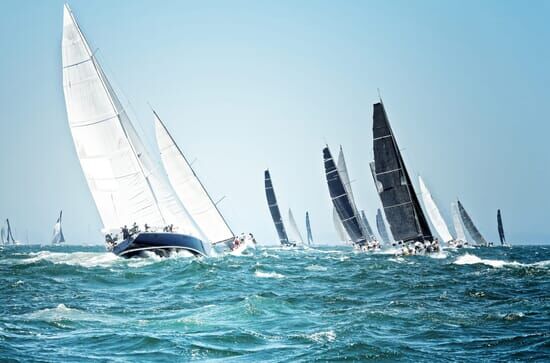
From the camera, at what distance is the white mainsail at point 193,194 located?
2272 inches

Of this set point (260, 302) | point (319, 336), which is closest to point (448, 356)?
point (319, 336)

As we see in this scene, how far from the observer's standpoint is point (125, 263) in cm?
4134

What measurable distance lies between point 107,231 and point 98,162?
468 cm

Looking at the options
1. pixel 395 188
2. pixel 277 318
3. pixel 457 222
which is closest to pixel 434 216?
pixel 457 222

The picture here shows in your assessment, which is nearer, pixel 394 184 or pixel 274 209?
pixel 394 184

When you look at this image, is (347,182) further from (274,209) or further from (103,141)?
(103,141)

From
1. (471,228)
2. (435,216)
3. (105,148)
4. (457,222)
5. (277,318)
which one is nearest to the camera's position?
(277,318)

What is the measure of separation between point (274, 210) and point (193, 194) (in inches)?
1991

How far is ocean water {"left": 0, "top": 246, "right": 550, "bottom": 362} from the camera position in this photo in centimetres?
1464

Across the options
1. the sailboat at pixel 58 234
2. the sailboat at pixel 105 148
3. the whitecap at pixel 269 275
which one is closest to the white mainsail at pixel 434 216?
the sailboat at pixel 105 148

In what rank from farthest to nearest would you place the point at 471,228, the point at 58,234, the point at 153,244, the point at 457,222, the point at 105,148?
the point at 58,234 < the point at 471,228 < the point at 457,222 < the point at 105,148 < the point at 153,244

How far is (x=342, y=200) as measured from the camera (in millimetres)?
73500

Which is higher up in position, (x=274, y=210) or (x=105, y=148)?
(x=105, y=148)

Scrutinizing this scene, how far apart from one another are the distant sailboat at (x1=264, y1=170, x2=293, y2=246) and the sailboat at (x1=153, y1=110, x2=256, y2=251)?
41911mm
